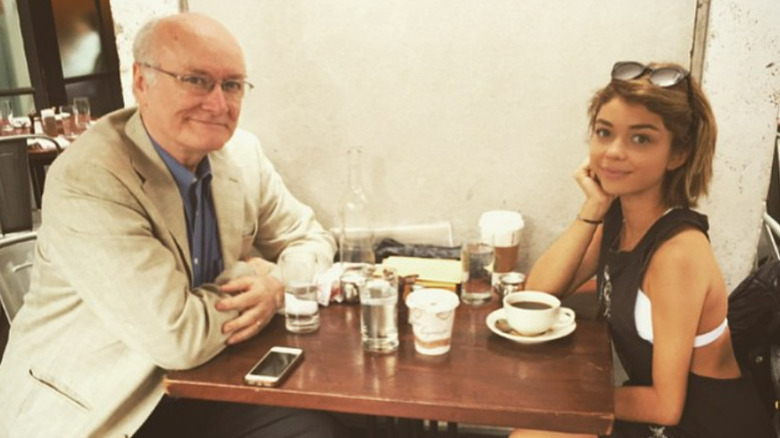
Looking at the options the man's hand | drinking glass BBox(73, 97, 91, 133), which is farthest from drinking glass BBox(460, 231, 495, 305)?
drinking glass BBox(73, 97, 91, 133)

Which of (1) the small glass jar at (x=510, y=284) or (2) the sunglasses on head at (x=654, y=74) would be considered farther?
(1) the small glass jar at (x=510, y=284)

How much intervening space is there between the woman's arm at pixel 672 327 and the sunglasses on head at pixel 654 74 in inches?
→ 17.0

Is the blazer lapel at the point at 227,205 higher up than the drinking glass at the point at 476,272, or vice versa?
the blazer lapel at the point at 227,205

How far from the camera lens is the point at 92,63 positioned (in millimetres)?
8547

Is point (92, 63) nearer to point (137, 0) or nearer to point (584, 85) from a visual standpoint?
point (137, 0)

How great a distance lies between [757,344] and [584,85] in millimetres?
1108

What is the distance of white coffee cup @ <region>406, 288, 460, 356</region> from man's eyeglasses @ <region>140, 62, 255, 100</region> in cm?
88

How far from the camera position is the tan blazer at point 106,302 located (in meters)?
1.60

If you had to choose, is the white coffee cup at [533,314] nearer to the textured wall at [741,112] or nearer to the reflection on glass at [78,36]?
the textured wall at [741,112]

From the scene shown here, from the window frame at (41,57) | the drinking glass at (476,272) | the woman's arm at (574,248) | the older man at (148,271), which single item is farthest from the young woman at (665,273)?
the window frame at (41,57)

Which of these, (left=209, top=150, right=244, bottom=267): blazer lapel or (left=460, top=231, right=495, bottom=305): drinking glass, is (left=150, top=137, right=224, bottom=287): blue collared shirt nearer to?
(left=209, top=150, right=244, bottom=267): blazer lapel

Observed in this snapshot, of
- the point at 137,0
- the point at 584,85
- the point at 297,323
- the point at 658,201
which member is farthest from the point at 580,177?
the point at 137,0

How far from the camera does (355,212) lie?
108 inches

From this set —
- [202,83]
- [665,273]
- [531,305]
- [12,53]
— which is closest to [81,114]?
[12,53]
